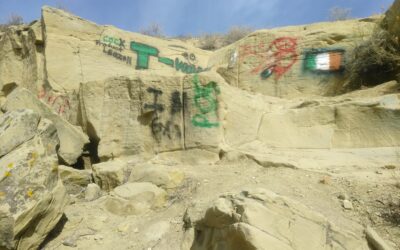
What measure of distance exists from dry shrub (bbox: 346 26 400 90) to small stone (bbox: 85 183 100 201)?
15.8ft

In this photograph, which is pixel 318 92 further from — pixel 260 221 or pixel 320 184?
pixel 260 221

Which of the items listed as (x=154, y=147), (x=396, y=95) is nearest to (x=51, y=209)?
(x=154, y=147)

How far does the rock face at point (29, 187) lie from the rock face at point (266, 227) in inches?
67.6

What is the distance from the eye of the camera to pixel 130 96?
6590mm

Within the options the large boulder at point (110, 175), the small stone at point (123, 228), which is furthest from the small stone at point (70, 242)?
the large boulder at point (110, 175)

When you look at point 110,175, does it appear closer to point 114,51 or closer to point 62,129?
point 62,129

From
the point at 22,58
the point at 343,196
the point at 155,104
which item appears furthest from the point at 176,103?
the point at 22,58

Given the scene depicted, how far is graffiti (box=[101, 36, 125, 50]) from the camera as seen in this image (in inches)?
407

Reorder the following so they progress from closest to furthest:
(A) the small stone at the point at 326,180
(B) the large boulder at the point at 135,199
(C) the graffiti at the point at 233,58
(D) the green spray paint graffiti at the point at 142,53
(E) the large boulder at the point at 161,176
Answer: (A) the small stone at the point at 326,180, (B) the large boulder at the point at 135,199, (E) the large boulder at the point at 161,176, (C) the graffiti at the point at 233,58, (D) the green spray paint graffiti at the point at 142,53

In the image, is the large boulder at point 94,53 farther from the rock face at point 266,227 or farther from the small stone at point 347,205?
the rock face at point 266,227

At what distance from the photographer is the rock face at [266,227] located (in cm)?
281

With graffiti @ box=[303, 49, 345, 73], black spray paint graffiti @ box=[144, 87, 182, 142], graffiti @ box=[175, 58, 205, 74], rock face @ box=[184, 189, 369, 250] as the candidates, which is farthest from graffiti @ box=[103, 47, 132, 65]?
rock face @ box=[184, 189, 369, 250]

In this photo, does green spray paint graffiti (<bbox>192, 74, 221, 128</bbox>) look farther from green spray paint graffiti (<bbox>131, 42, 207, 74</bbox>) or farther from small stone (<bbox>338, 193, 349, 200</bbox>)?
green spray paint graffiti (<bbox>131, 42, 207, 74</bbox>)

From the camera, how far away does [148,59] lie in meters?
10.8
